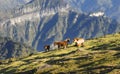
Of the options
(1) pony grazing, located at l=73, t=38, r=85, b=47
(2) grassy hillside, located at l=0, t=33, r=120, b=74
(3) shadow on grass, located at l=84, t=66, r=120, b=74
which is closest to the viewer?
(3) shadow on grass, located at l=84, t=66, r=120, b=74

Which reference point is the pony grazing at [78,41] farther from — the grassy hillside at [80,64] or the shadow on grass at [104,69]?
the shadow on grass at [104,69]

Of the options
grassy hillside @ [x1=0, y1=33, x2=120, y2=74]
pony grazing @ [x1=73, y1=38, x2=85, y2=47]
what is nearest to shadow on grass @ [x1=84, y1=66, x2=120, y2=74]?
grassy hillside @ [x1=0, y1=33, x2=120, y2=74]

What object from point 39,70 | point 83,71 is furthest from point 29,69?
point 83,71

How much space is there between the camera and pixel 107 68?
53.1 m

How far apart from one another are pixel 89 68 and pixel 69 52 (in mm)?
18916

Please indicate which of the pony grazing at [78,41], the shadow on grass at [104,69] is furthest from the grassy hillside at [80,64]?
the pony grazing at [78,41]

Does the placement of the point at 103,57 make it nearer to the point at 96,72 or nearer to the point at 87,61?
the point at 87,61

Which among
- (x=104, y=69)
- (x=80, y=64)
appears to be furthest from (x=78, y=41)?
(x=104, y=69)

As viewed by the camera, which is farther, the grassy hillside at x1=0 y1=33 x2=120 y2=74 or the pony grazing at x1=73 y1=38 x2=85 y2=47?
the pony grazing at x1=73 y1=38 x2=85 y2=47

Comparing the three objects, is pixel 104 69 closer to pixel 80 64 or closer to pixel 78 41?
pixel 80 64

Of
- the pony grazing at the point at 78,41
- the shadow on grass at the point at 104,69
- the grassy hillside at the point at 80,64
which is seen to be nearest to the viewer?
the shadow on grass at the point at 104,69

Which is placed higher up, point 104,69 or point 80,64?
point 80,64

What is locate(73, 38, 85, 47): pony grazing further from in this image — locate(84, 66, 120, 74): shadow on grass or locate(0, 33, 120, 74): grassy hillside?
locate(84, 66, 120, 74): shadow on grass

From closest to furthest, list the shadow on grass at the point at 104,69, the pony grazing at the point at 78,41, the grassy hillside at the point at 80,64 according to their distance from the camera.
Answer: the shadow on grass at the point at 104,69
the grassy hillside at the point at 80,64
the pony grazing at the point at 78,41
